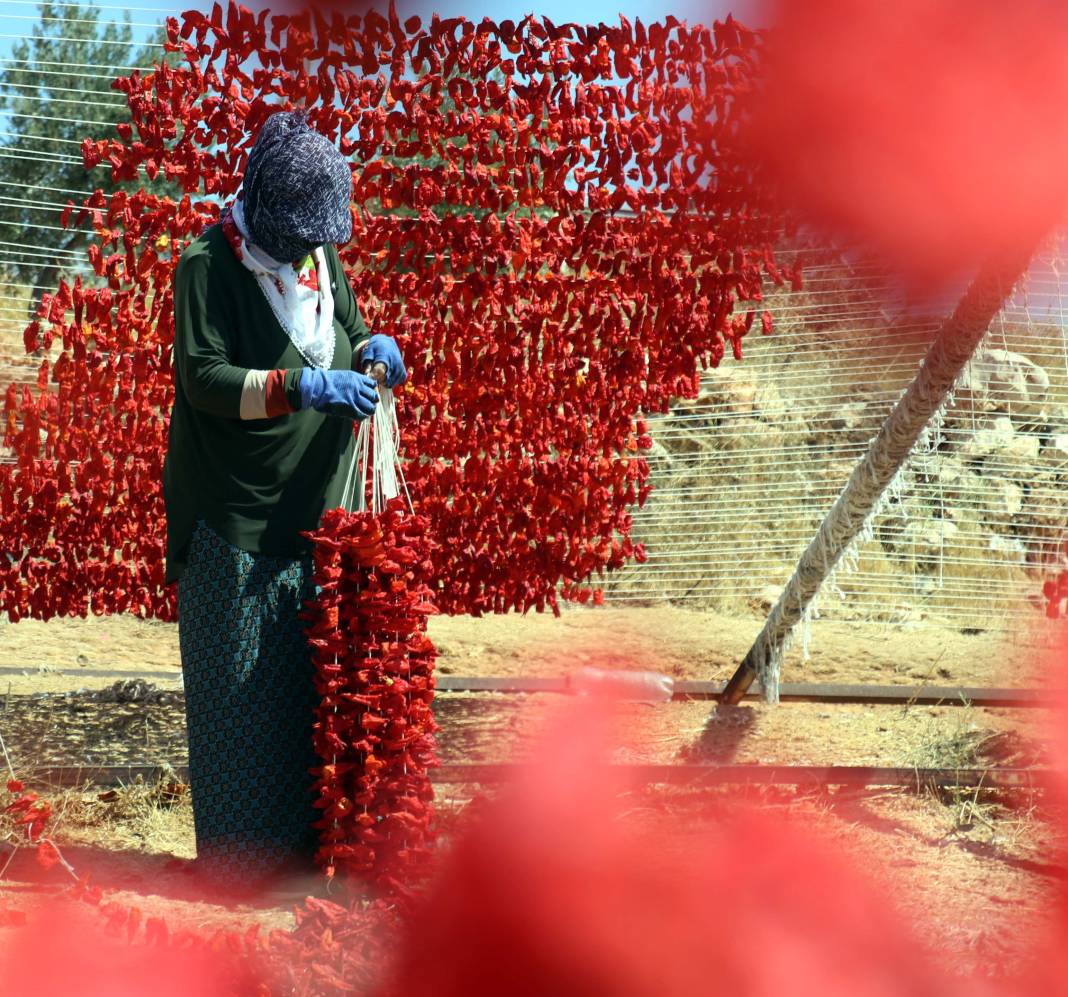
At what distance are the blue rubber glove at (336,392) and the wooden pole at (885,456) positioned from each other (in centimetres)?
141

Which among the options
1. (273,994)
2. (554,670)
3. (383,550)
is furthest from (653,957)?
(554,670)

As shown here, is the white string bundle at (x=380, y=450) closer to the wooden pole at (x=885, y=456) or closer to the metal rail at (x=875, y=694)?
the wooden pole at (x=885, y=456)

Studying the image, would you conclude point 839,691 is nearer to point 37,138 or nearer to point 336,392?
point 336,392

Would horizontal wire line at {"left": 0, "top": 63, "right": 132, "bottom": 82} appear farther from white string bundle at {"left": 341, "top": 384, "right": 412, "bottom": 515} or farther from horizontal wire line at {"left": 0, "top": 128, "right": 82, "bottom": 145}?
white string bundle at {"left": 341, "top": 384, "right": 412, "bottom": 515}

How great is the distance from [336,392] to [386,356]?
0.94 ft

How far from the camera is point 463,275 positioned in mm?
3750

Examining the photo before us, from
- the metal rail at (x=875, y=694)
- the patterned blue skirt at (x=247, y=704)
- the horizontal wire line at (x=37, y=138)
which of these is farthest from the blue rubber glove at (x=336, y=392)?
the metal rail at (x=875, y=694)

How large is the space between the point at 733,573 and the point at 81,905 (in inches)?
143

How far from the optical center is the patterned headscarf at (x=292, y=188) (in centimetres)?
252

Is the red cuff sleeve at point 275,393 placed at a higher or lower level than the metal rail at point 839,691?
higher

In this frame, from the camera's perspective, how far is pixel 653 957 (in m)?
1.30

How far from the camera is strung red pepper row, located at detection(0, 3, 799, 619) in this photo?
3467mm

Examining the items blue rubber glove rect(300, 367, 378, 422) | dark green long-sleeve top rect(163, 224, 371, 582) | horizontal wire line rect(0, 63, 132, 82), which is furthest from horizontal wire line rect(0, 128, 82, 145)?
blue rubber glove rect(300, 367, 378, 422)

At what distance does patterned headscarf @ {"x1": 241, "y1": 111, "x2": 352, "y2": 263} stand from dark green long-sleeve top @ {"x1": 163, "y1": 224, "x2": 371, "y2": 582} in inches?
4.9
